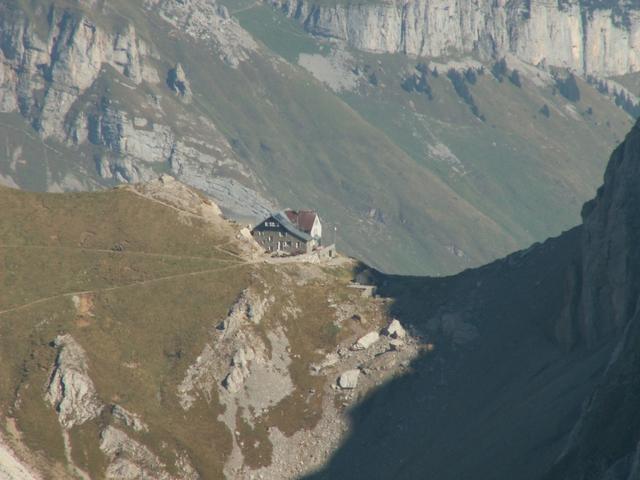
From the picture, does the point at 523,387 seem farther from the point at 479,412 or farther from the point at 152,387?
the point at 152,387

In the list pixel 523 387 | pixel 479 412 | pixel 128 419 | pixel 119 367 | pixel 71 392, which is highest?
pixel 523 387

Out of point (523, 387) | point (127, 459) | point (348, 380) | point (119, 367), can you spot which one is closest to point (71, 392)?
point (119, 367)

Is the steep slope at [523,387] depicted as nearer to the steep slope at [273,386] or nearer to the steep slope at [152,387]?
the steep slope at [273,386]

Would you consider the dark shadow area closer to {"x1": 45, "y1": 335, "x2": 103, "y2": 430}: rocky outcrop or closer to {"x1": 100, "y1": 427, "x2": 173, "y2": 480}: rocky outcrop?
{"x1": 100, "y1": 427, "x2": 173, "y2": 480}: rocky outcrop

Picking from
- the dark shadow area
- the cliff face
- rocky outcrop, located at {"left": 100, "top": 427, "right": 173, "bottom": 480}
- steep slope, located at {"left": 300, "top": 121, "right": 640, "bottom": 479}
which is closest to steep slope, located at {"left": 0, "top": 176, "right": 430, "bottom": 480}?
rocky outcrop, located at {"left": 100, "top": 427, "right": 173, "bottom": 480}

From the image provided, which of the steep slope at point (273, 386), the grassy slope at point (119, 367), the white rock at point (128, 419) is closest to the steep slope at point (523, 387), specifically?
the steep slope at point (273, 386)

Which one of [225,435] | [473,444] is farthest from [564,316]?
[225,435]
